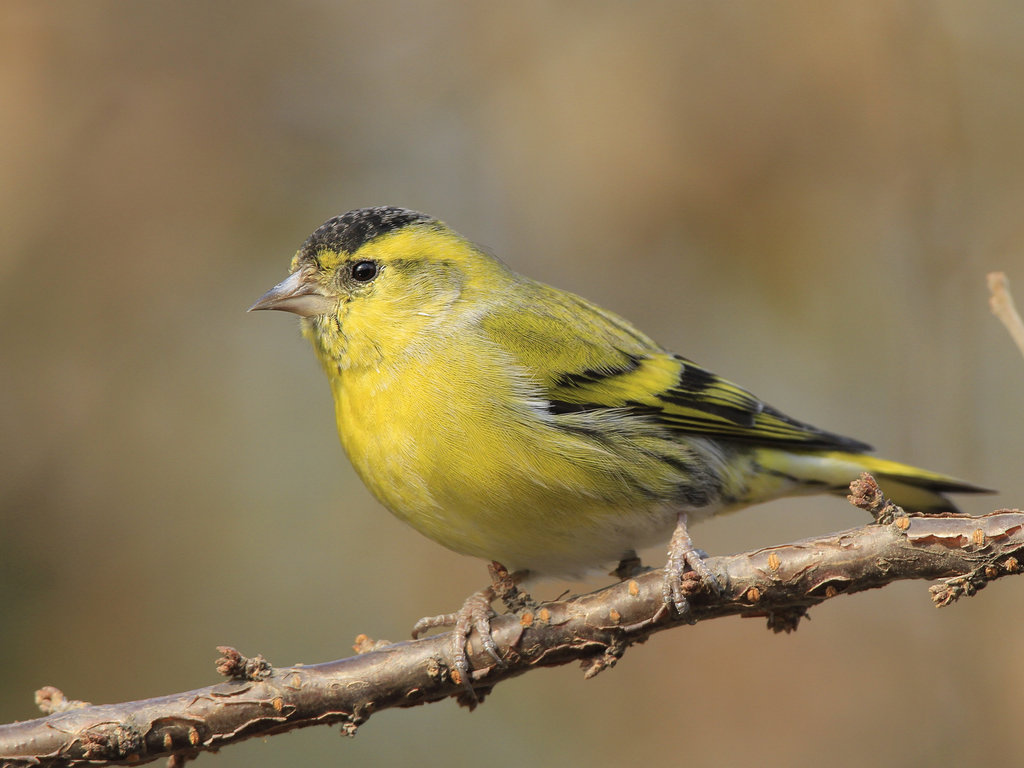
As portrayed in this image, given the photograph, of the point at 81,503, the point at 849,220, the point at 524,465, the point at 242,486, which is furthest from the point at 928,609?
the point at 81,503

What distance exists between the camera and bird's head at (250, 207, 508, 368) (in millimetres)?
4273

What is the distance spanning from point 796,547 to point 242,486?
5.11 m

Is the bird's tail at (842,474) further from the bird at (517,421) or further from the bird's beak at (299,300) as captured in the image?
the bird's beak at (299,300)

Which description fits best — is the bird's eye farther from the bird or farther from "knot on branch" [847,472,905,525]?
"knot on branch" [847,472,905,525]

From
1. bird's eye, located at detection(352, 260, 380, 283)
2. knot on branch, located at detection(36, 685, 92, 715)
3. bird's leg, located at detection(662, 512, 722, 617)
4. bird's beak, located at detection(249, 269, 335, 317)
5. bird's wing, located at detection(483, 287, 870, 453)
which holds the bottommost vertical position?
knot on branch, located at detection(36, 685, 92, 715)

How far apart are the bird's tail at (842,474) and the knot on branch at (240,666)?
8.31 ft

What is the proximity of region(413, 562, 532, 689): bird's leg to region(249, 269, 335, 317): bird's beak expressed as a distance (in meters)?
1.41

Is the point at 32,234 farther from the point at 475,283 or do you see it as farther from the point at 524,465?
the point at 524,465

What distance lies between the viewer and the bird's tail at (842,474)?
4543 millimetres

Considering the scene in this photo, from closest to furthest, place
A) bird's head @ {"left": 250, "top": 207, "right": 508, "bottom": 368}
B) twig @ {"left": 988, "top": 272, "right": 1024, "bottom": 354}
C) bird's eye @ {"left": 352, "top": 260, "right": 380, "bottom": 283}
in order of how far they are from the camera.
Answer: twig @ {"left": 988, "top": 272, "right": 1024, "bottom": 354}
bird's head @ {"left": 250, "top": 207, "right": 508, "bottom": 368}
bird's eye @ {"left": 352, "top": 260, "right": 380, "bottom": 283}

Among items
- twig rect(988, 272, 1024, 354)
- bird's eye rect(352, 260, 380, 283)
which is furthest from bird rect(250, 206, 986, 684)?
twig rect(988, 272, 1024, 354)

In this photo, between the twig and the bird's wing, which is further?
the bird's wing

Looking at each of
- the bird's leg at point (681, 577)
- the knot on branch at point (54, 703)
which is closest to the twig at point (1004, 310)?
the bird's leg at point (681, 577)

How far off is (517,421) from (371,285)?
1.00m
